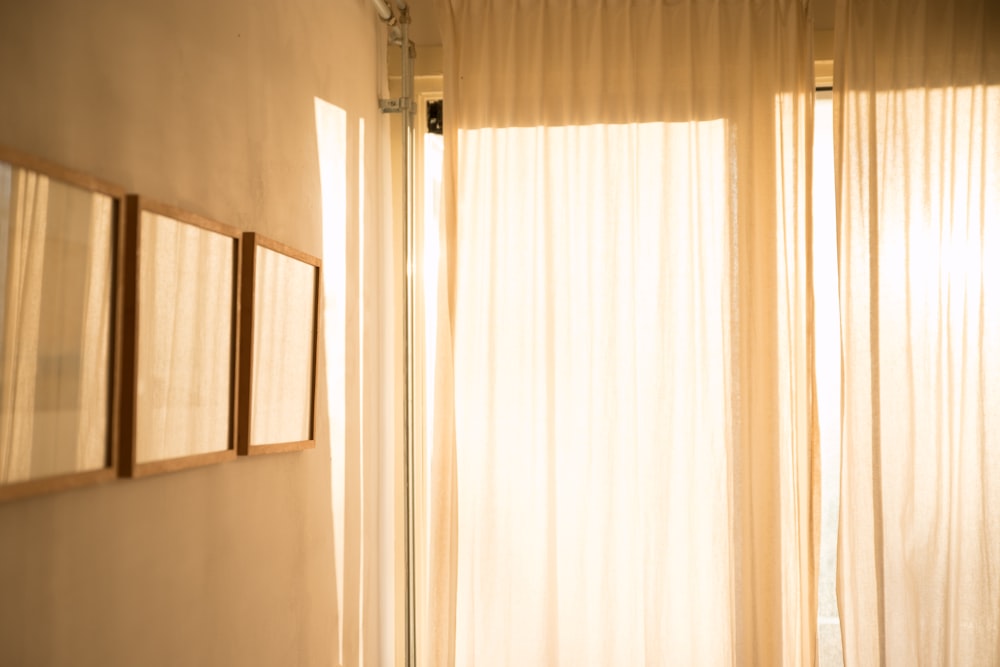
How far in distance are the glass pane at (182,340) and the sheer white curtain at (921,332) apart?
2032 mm

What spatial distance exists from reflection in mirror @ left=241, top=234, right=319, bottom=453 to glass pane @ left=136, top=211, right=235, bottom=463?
137 millimetres

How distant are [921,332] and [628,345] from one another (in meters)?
0.91

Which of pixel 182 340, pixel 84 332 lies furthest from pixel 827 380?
pixel 84 332

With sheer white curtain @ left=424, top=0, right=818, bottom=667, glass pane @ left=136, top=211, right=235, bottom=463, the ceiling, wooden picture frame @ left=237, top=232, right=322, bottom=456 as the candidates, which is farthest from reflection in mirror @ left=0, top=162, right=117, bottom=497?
the ceiling

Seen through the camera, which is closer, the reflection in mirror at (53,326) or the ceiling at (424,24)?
the reflection in mirror at (53,326)

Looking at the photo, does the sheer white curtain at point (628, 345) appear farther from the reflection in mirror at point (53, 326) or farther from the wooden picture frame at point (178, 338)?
the reflection in mirror at point (53, 326)

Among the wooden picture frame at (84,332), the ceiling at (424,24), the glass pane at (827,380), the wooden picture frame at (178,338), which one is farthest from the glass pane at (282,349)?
the glass pane at (827,380)

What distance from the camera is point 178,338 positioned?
1800mm

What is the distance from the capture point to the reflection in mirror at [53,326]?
1.30 meters

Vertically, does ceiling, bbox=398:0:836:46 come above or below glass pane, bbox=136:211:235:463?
above

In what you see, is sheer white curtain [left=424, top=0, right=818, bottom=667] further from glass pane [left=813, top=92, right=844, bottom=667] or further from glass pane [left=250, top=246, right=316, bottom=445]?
glass pane [left=250, top=246, right=316, bottom=445]

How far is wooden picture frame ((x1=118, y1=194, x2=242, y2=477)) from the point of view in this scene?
1614 millimetres

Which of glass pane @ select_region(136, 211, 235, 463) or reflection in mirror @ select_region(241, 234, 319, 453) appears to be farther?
reflection in mirror @ select_region(241, 234, 319, 453)

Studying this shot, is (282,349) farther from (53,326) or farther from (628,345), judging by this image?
(628,345)
